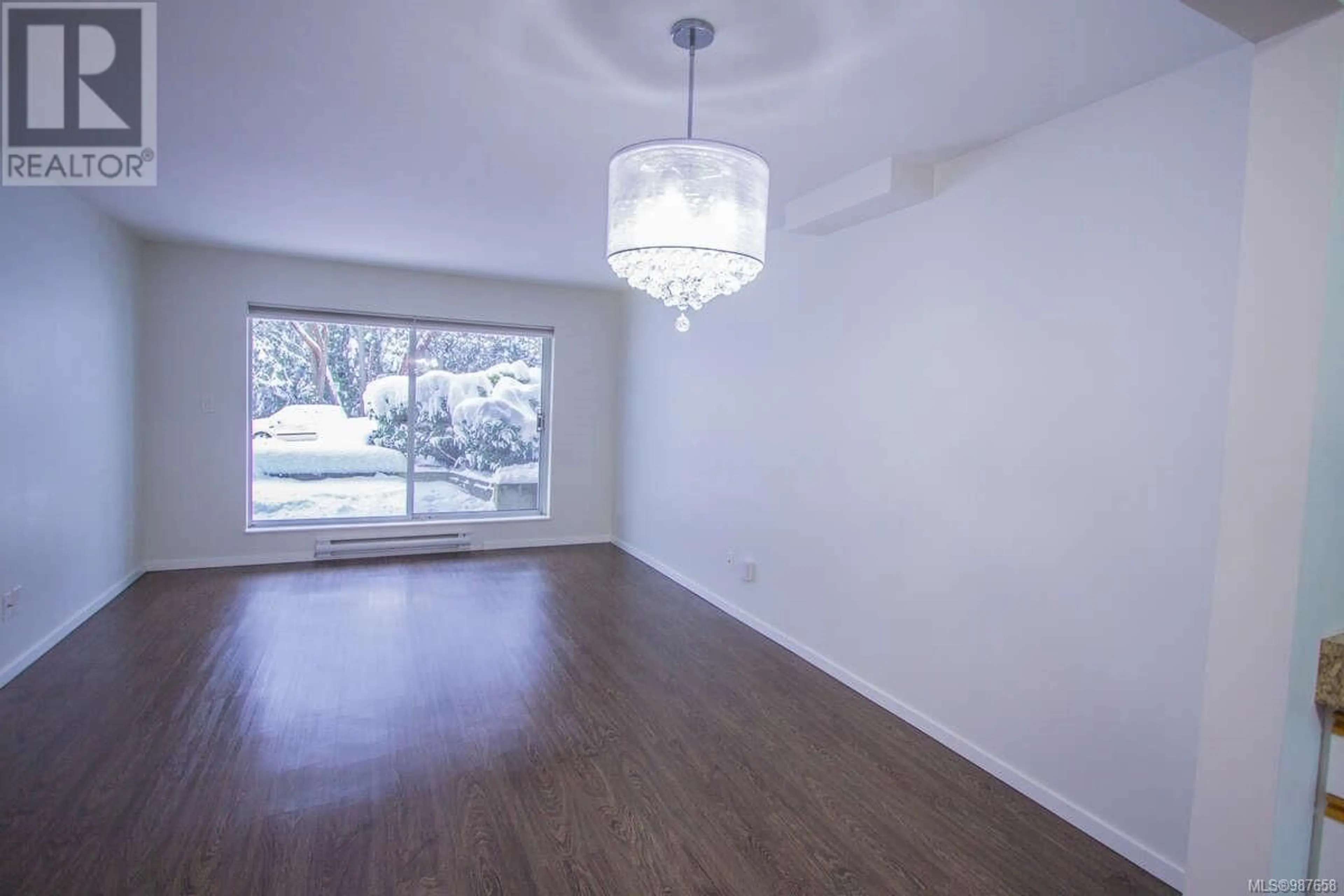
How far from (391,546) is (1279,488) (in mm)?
5550

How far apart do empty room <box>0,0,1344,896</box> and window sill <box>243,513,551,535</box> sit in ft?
2.97

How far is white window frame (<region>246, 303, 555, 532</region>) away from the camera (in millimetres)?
5109

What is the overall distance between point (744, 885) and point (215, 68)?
2986mm

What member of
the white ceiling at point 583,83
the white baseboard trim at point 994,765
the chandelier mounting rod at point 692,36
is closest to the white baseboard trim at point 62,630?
the white ceiling at point 583,83

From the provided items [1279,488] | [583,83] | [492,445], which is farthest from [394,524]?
[1279,488]

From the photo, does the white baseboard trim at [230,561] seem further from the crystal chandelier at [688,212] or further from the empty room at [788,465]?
the crystal chandelier at [688,212]

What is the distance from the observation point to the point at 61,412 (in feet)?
11.2

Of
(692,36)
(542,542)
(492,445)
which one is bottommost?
(542,542)

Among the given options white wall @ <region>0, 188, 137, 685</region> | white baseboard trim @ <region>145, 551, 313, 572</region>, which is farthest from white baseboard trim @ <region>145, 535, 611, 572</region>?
white wall @ <region>0, 188, 137, 685</region>

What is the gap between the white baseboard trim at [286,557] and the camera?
4895mm

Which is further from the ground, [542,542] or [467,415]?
[467,415]

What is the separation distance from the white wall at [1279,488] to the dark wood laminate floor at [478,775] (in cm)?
91

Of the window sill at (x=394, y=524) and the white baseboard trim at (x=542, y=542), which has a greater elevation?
the window sill at (x=394, y=524)

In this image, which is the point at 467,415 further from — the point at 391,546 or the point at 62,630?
the point at 62,630
